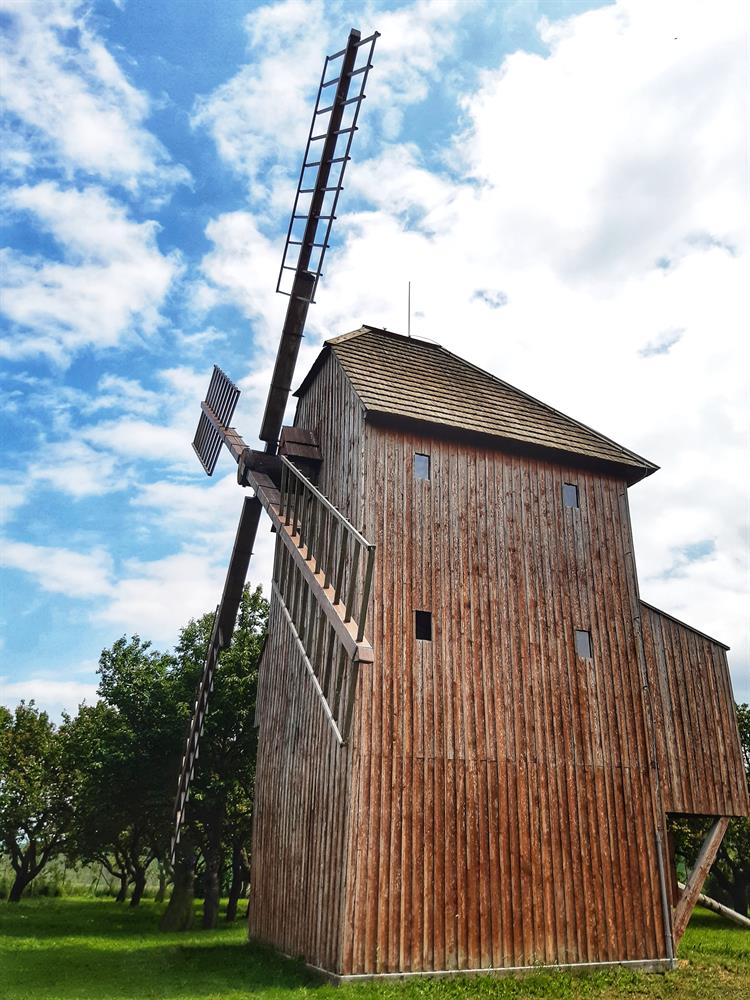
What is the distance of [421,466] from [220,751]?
54.3 feet

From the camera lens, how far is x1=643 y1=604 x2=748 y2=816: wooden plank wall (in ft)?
48.1

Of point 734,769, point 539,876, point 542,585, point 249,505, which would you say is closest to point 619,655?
point 542,585

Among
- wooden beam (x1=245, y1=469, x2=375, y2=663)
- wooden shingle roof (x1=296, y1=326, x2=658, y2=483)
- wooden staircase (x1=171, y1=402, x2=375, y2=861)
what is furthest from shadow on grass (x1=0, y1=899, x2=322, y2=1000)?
wooden shingle roof (x1=296, y1=326, x2=658, y2=483)

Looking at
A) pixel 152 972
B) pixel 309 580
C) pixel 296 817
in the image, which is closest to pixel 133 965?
pixel 152 972

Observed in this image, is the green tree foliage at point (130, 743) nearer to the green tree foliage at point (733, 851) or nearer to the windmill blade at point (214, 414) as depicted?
the windmill blade at point (214, 414)

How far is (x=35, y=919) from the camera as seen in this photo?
94.7ft

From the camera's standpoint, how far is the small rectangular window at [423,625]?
1331cm

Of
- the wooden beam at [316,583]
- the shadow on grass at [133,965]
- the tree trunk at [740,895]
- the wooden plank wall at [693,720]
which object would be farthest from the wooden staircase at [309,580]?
the tree trunk at [740,895]

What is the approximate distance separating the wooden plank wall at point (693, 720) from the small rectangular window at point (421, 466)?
5.21 meters

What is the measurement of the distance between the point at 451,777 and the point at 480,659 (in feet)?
6.62

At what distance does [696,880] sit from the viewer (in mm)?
14258

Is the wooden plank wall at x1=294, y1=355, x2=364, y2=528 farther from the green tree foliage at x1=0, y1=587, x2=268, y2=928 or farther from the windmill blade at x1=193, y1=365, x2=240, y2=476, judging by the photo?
the green tree foliage at x1=0, y1=587, x2=268, y2=928

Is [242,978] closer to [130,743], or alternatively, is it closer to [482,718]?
[482,718]

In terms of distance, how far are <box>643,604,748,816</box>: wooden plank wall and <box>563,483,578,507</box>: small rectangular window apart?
247 cm
